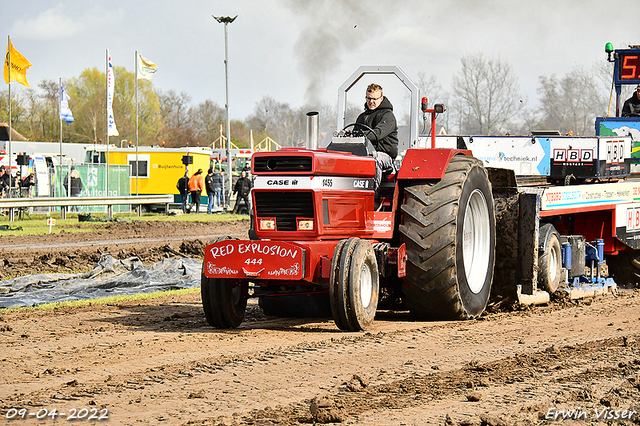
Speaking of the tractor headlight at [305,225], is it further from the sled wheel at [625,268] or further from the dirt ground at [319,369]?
the sled wheel at [625,268]

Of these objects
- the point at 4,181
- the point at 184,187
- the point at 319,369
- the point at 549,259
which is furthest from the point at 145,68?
the point at 319,369

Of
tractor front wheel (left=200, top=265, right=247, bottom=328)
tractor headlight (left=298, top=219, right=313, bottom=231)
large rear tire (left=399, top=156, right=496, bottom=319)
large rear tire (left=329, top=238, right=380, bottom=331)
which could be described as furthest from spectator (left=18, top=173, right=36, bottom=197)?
large rear tire (left=329, top=238, right=380, bottom=331)

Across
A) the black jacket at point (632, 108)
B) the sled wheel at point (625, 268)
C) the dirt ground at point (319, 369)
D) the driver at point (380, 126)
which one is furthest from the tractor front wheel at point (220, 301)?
the black jacket at point (632, 108)

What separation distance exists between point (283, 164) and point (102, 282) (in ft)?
16.9

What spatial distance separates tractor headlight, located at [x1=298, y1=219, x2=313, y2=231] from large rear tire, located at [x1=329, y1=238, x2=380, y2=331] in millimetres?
411

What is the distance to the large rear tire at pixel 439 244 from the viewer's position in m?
7.19

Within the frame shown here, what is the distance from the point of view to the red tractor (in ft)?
22.1

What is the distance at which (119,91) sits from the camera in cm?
7344

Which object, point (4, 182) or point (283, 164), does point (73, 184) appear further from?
point (283, 164)

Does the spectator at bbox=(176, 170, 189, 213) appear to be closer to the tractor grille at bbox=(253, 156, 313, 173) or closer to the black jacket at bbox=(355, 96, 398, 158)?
the black jacket at bbox=(355, 96, 398, 158)

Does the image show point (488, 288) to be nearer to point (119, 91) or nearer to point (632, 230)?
point (632, 230)

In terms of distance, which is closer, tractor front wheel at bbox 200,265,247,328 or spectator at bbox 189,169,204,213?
tractor front wheel at bbox 200,265,247,328

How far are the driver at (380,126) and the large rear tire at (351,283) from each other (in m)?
1.06

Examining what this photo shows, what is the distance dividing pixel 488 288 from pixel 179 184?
22.5m
